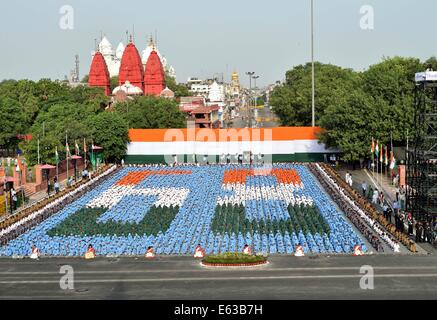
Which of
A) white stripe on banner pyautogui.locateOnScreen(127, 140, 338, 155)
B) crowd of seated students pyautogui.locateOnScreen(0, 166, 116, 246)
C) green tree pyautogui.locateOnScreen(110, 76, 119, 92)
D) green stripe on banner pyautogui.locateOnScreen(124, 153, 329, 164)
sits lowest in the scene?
crowd of seated students pyautogui.locateOnScreen(0, 166, 116, 246)

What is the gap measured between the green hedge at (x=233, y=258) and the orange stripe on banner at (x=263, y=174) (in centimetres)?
2439

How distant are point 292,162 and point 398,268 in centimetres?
4069

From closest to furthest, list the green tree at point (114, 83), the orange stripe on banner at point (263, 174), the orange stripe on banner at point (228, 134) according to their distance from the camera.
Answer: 1. the orange stripe on banner at point (263, 174)
2. the orange stripe on banner at point (228, 134)
3. the green tree at point (114, 83)

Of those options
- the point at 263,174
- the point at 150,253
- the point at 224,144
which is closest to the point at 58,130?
the point at 224,144

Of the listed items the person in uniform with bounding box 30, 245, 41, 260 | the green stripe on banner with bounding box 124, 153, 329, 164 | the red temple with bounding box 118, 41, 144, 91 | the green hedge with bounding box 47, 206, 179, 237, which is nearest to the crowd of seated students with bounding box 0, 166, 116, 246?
the green hedge with bounding box 47, 206, 179, 237

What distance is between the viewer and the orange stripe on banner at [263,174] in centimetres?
5638

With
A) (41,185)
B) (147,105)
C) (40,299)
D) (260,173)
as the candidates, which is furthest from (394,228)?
(147,105)

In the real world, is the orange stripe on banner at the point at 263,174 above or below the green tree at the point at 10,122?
below

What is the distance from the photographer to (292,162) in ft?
230

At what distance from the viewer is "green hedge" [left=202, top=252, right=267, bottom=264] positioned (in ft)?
100

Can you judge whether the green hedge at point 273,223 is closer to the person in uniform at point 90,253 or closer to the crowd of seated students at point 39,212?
the person in uniform at point 90,253

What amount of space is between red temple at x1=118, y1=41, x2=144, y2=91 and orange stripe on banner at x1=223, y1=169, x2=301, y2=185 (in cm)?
6937

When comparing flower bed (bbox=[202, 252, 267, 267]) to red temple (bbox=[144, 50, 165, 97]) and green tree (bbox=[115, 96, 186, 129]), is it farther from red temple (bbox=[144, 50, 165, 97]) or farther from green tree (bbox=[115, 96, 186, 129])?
red temple (bbox=[144, 50, 165, 97])

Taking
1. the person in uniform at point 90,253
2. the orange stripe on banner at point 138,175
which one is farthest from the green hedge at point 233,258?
the orange stripe on banner at point 138,175
